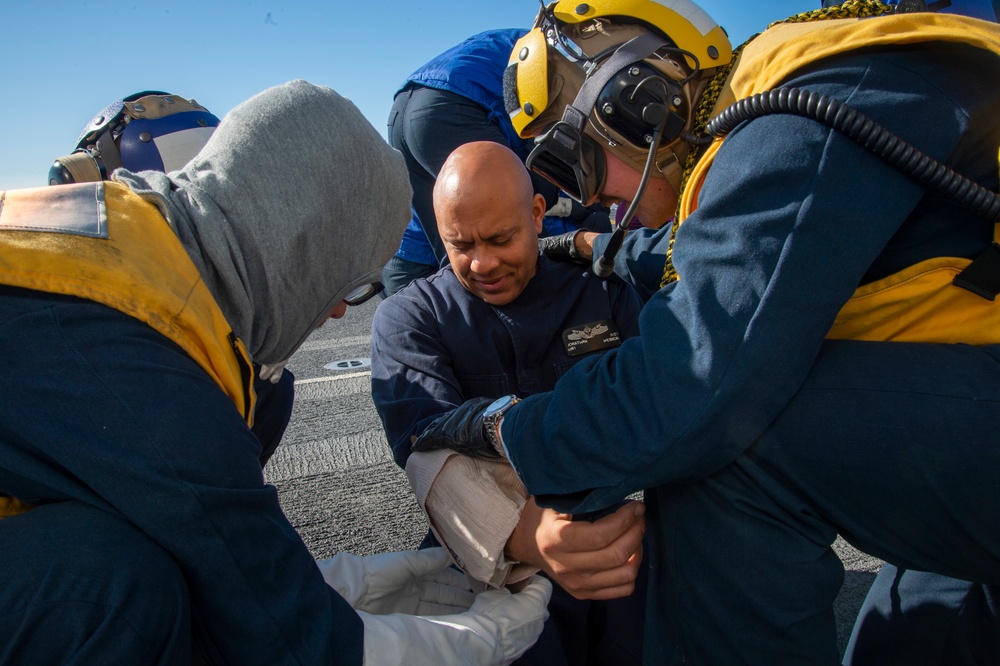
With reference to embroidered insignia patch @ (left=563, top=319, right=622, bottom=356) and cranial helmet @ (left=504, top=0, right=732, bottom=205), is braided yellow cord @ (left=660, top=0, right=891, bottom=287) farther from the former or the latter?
embroidered insignia patch @ (left=563, top=319, right=622, bottom=356)

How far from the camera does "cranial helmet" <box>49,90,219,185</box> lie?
260cm

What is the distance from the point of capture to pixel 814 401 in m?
1.12

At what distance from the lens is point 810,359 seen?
1.08m

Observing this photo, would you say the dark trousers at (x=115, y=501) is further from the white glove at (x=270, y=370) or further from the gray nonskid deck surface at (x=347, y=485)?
the gray nonskid deck surface at (x=347, y=485)

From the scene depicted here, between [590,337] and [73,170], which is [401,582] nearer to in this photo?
[590,337]

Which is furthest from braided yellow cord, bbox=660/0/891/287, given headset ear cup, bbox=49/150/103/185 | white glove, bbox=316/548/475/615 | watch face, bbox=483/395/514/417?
headset ear cup, bbox=49/150/103/185

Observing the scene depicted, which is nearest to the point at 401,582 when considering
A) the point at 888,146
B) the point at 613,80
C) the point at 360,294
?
the point at 360,294

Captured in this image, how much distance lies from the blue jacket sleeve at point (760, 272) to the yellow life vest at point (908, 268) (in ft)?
0.14

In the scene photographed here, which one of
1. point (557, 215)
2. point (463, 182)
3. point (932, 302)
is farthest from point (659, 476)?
point (557, 215)

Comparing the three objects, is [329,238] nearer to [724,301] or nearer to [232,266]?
[232,266]

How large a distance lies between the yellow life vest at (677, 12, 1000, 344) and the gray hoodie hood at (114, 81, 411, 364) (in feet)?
2.16

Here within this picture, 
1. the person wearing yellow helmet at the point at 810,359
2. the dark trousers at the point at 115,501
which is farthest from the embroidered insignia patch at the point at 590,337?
the dark trousers at the point at 115,501

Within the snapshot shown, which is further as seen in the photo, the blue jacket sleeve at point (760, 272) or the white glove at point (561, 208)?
the white glove at point (561, 208)

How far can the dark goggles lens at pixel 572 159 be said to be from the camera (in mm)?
1570
